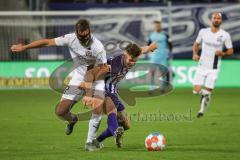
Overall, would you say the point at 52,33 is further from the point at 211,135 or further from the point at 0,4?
the point at 211,135

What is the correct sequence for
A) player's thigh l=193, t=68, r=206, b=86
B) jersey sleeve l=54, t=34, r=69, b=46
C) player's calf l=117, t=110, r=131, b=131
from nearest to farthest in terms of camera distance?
1. jersey sleeve l=54, t=34, r=69, b=46
2. player's calf l=117, t=110, r=131, b=131
3. player's thigh l=193, t=68, r=206, b=86

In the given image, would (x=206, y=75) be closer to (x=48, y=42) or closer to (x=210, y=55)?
(x=210, y=55)

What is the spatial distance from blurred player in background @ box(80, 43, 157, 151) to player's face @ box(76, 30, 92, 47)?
54 cm

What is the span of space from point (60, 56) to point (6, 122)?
998cm

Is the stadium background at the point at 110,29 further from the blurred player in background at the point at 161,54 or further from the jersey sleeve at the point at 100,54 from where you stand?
the jersey sleeve at the point at 100,54

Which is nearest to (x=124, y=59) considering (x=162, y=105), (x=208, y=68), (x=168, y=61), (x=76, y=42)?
(x=76, y=42)

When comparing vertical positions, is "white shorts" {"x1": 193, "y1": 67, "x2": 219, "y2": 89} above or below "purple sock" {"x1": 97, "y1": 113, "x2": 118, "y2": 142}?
below

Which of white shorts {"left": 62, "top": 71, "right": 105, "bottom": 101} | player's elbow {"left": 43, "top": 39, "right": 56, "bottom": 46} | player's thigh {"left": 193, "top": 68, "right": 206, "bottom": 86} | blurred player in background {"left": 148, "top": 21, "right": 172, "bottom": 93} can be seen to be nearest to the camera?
player's elbow {"left": 43, "top": 39, "right": 56, "bottom": 46}

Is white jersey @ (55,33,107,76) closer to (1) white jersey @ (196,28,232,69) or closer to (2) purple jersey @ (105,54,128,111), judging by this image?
(2) purple jersey @ (105,54,128,111)

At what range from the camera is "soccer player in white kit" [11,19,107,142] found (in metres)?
12.0

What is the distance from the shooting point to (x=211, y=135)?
14422 millimetres

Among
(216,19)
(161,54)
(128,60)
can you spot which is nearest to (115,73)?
(128,60)

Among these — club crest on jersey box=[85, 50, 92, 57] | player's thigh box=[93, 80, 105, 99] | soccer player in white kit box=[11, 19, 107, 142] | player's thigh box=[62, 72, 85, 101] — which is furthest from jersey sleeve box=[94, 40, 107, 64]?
player's thigh box=[62, 72, 85, 101]

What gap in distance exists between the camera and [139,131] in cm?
1527
